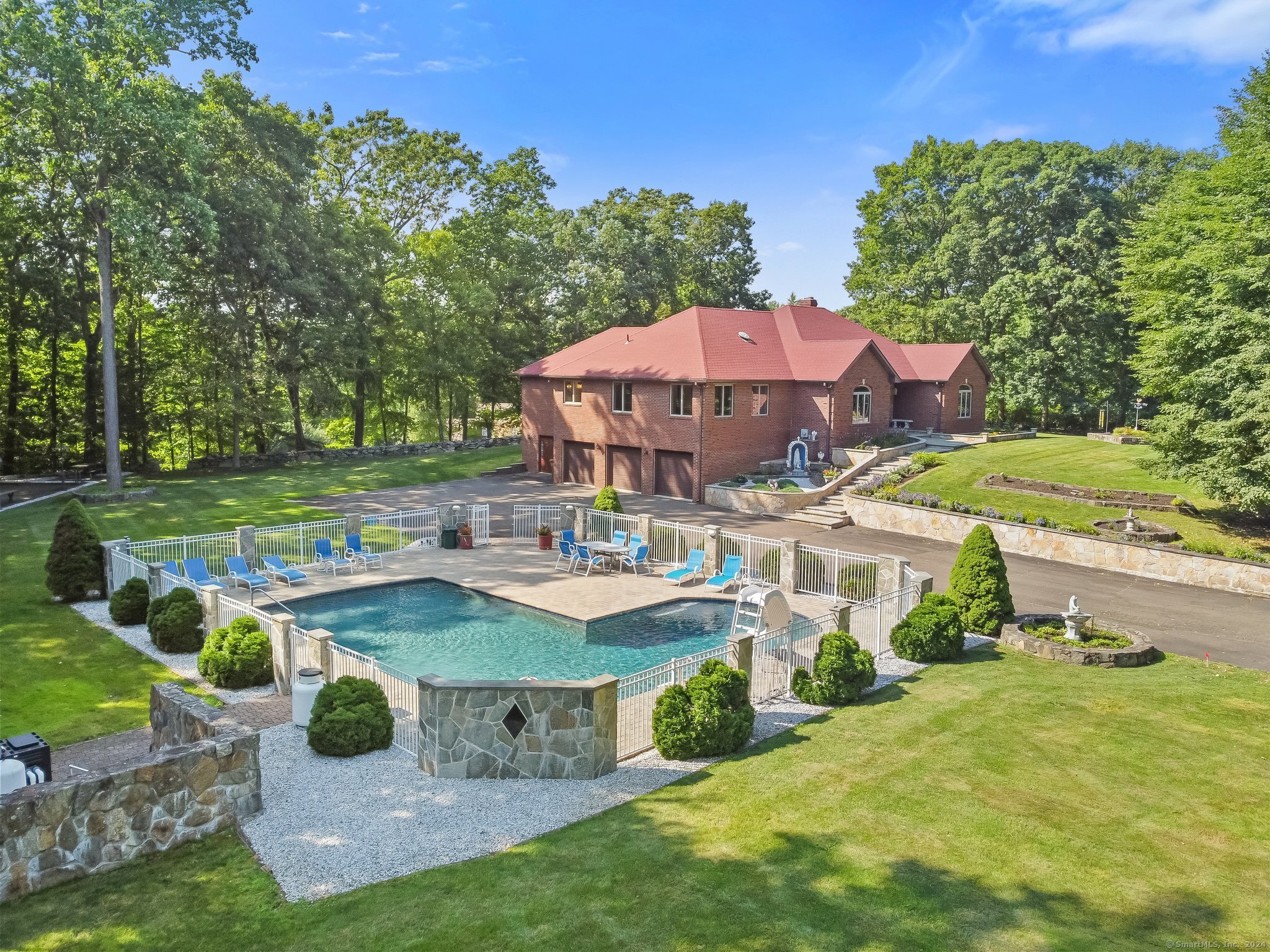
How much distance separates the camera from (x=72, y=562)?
18.0m

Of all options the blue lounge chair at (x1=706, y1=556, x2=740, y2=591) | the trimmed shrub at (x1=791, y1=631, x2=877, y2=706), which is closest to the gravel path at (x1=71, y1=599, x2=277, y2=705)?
the trimmed shrub at (x1=791, y1=631, x2=877, y2=706)

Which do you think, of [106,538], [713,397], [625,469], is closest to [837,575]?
[713,397]

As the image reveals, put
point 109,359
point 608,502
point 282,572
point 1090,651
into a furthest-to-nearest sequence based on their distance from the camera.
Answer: point 109,359 → point 608,502 → point 282,572 → point 1090,651

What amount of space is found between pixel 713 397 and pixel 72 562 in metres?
21.7

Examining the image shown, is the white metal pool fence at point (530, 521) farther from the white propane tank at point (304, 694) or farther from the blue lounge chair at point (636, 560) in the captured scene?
the white propane tank at point (304, 694)

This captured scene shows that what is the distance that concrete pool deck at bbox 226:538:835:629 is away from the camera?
18.6m

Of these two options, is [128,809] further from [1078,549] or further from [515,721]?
[1078,549]

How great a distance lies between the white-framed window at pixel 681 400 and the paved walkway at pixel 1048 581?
3.56 metres

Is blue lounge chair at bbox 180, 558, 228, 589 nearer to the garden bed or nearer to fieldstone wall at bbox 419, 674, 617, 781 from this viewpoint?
fieldstone wall at bbox 419, 674, 617, 781

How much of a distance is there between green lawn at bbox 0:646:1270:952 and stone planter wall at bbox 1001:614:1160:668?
3.46 meters

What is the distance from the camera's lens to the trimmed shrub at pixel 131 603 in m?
16.5

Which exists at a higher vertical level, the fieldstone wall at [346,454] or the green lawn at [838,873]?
the fieldstone wall at [346,454]

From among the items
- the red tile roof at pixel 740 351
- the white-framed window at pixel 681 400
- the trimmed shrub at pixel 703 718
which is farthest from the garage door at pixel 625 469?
the trimmed shrub at pixel 703 718

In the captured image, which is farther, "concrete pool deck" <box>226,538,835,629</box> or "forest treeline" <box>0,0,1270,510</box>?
"forest treeline" <box>0,0,1270,510</box>
